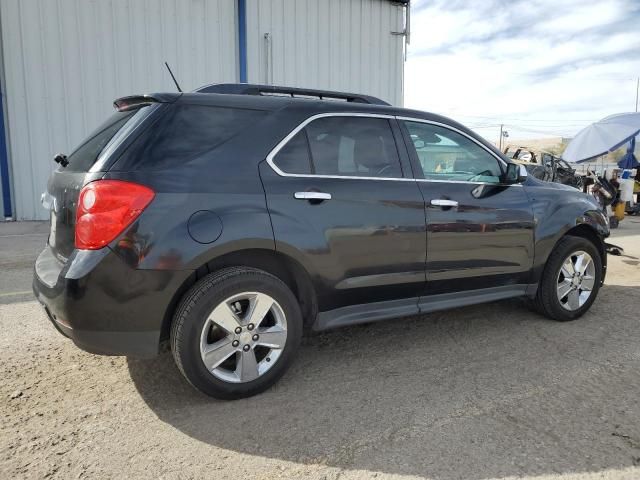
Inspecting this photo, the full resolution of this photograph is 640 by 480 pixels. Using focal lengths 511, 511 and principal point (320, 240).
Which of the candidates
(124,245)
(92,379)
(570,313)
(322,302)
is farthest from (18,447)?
(570,313)

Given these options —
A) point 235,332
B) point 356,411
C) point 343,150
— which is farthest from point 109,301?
point 343,150

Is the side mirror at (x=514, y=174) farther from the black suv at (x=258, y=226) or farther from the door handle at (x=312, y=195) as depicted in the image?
the door handle at (x=312, y=195)

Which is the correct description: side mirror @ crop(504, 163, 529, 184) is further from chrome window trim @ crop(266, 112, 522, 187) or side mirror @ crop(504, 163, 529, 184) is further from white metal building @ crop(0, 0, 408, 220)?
white metal building @ crop(0, 0, 408, 220)

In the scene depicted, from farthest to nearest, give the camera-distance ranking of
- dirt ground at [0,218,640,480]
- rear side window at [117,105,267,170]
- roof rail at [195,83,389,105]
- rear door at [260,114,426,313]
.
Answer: roof rail at [195,83,389,105], rear door at [260,114,426,313], rear side window at [117,105,267,170], dirt ground at [0,218,640,480]

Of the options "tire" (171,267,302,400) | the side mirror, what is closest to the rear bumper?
"tire" (171,267,302,400)

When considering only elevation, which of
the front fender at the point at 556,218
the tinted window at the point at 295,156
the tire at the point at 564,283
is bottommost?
the tire at the point at 564,283

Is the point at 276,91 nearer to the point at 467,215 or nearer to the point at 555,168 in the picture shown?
the point at 467,215

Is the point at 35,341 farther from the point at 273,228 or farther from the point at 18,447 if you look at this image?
the point at 273,228

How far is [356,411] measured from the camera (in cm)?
287

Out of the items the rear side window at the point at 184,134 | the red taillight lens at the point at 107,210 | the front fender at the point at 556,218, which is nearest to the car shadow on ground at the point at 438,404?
the front fender at the point at 556,218

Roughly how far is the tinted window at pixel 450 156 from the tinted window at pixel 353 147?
9.5 inches

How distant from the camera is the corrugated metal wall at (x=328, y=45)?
11867 millimetres

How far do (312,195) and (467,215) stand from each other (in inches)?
51.4

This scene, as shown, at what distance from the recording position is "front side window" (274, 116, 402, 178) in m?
3.16
